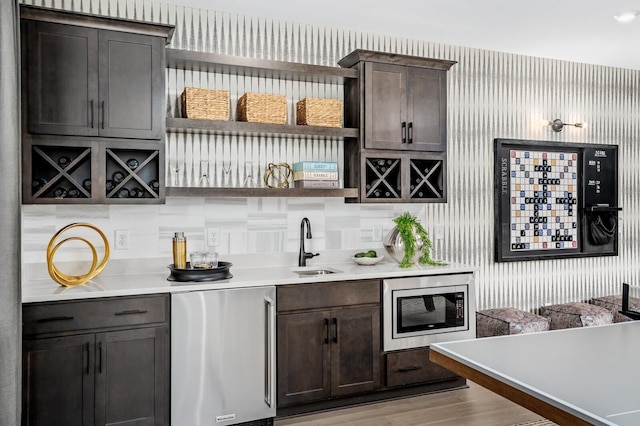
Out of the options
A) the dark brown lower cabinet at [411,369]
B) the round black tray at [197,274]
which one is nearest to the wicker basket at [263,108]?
the round black tray at [197,274]

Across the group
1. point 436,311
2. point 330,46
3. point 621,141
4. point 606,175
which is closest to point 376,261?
point 436,311

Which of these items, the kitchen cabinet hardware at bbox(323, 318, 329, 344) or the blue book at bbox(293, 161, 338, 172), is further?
the blue book at bbox(293, 161, 338, 172)

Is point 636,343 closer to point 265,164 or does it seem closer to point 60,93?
point 265,164

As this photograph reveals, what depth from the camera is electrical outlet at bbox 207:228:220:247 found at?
378 cm

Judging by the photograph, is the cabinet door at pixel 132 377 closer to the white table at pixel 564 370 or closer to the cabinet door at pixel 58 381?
the cabinet door at pixel 58 381

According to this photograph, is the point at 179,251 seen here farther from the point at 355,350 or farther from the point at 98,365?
the point at 355,350

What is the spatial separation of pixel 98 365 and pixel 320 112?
7.10 ft

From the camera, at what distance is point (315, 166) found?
12.5ft

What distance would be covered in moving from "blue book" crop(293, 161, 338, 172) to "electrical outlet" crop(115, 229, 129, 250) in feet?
4.12

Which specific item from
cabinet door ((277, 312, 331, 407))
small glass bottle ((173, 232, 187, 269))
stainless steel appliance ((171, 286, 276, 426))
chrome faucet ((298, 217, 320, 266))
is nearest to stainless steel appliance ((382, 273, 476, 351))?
cabinet door ((277, 312, 331, 407))

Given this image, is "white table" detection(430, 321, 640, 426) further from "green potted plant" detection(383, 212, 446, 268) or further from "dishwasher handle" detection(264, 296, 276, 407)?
"green potted plant" detection(383, 212, 446, 268)

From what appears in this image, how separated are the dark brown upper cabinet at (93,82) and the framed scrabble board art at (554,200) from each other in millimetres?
3074

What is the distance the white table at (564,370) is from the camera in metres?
1.43

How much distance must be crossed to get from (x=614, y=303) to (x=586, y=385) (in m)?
3.95
